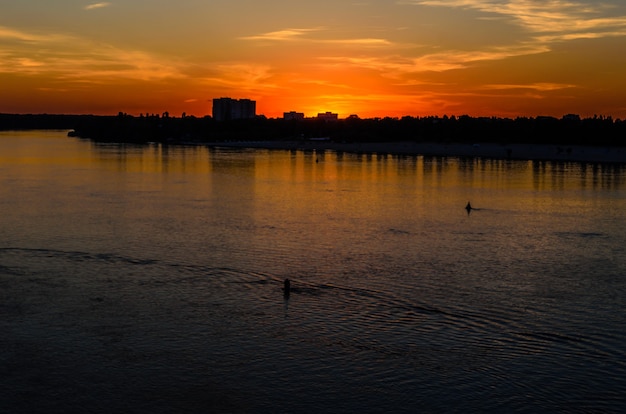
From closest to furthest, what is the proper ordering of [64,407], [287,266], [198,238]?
[64,407], [287,266], [198,238]

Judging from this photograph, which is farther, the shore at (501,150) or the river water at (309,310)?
the shore at (501,150)

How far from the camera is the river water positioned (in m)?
16.7

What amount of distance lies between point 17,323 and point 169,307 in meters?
4.63

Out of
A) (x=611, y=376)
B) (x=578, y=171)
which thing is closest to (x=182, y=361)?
(x=611, y=376)

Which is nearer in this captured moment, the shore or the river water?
the river water

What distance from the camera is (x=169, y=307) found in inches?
914

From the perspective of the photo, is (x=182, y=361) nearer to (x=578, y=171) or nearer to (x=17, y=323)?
(x=17, y=323)

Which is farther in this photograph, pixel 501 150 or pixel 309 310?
pixel 501 150

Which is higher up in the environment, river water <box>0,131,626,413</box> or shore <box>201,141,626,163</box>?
shore <box>201,141,626,163</box>

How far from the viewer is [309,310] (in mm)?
22969

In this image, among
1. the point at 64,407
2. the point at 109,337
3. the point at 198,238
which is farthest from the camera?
the point at 198,238

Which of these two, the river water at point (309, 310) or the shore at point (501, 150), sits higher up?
the shore at point (501, 150)

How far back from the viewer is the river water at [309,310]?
658 inches

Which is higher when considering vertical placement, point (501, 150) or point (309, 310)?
point (501, 150)
